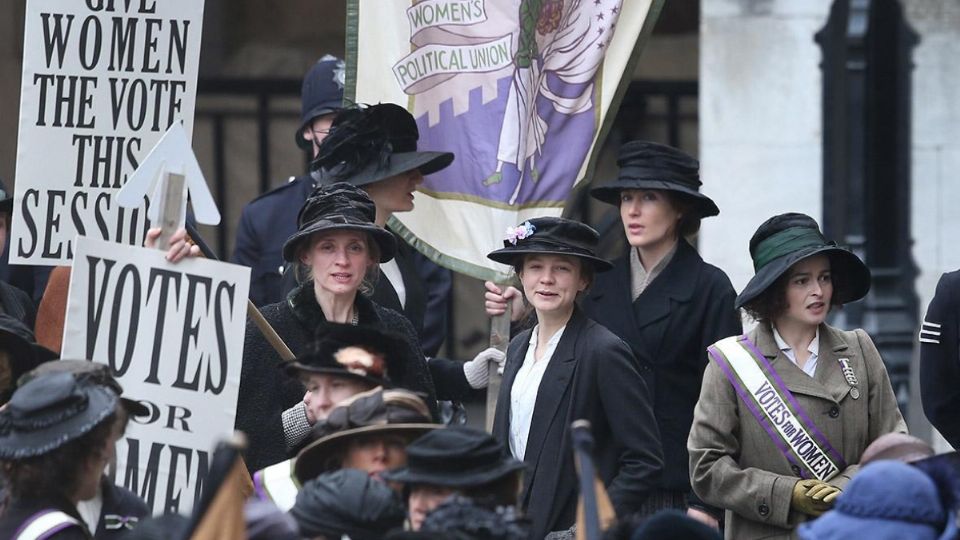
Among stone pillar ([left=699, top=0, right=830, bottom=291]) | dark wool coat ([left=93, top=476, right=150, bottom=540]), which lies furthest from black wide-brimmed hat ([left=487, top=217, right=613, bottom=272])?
stone pillar ([left=699, top=0, right=830, bottom=291])

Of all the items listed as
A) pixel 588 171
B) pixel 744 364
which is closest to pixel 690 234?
pixel 588 171

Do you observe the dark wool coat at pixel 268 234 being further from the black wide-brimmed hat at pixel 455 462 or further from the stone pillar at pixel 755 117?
the black wide-brimmed hat at pixel 455 462

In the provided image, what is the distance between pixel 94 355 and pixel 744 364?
2.10 m

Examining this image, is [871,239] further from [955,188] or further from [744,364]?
[744,364]

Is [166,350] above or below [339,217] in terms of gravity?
below

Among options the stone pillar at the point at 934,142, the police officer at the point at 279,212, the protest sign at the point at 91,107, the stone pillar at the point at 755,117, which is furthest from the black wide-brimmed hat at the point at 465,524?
the stone pillar at the point at 934,142

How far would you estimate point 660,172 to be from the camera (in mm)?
7387

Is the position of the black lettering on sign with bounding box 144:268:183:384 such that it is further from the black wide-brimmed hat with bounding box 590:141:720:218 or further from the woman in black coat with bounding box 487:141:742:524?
the black wide-brimmed hat with bounding box 590:141:720:218

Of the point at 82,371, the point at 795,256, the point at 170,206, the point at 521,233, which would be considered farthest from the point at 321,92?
the point at 82,371

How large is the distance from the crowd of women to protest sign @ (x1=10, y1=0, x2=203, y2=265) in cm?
61

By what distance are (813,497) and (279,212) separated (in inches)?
128

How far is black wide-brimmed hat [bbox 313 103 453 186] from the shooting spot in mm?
7621

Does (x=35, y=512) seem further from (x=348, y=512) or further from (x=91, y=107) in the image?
(x=91, y=107)

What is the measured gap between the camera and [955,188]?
1148 cm
